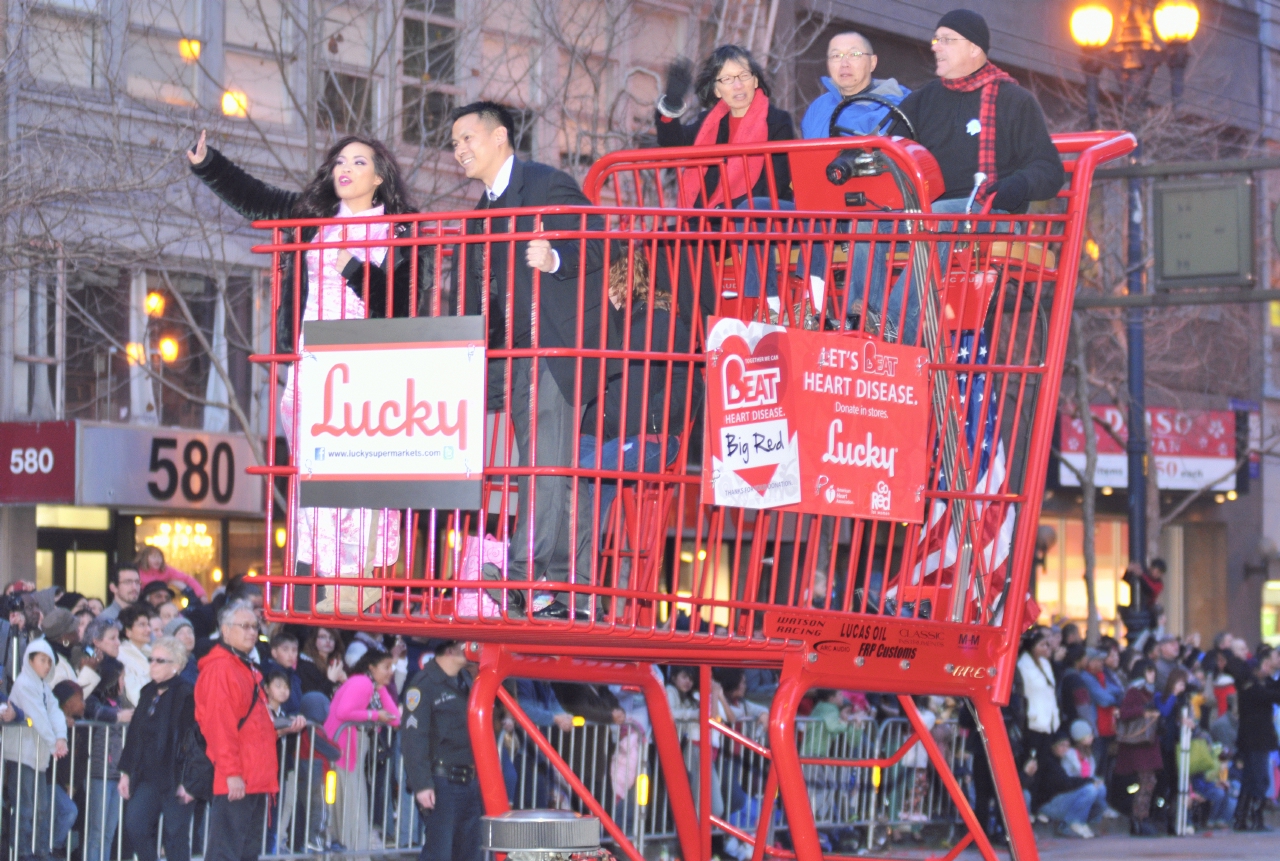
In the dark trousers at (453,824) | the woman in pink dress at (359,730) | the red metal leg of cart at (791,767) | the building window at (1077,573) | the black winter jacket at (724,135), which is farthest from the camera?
the building window at (1077,573)

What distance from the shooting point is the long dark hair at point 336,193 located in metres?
6.14

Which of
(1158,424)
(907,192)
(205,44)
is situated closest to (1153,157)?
(1158,424)

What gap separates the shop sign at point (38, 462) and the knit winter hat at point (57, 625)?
233 inches

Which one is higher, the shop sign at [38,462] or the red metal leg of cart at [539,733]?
the shop sign at [38,462]

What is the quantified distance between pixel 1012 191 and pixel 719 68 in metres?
1.59

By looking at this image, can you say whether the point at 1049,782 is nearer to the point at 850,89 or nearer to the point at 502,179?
the point at 850,89

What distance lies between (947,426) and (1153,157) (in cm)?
1813

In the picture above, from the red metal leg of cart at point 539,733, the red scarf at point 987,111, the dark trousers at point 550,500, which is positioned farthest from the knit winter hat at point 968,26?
the red metal leg of cart at point 539,733

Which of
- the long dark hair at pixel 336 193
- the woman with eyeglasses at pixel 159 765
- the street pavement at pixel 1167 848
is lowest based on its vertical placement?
the street pavement at pixel 1167 848

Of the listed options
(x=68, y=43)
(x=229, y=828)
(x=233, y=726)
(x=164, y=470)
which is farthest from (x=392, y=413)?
(x=164, y=470)

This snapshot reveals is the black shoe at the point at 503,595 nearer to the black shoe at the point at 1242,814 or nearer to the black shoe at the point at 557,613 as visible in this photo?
the black shoe at the point at 557,613

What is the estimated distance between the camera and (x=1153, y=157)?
73.8 ft

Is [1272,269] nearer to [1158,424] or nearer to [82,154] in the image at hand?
[1158,424]

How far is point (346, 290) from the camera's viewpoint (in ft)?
18.1
